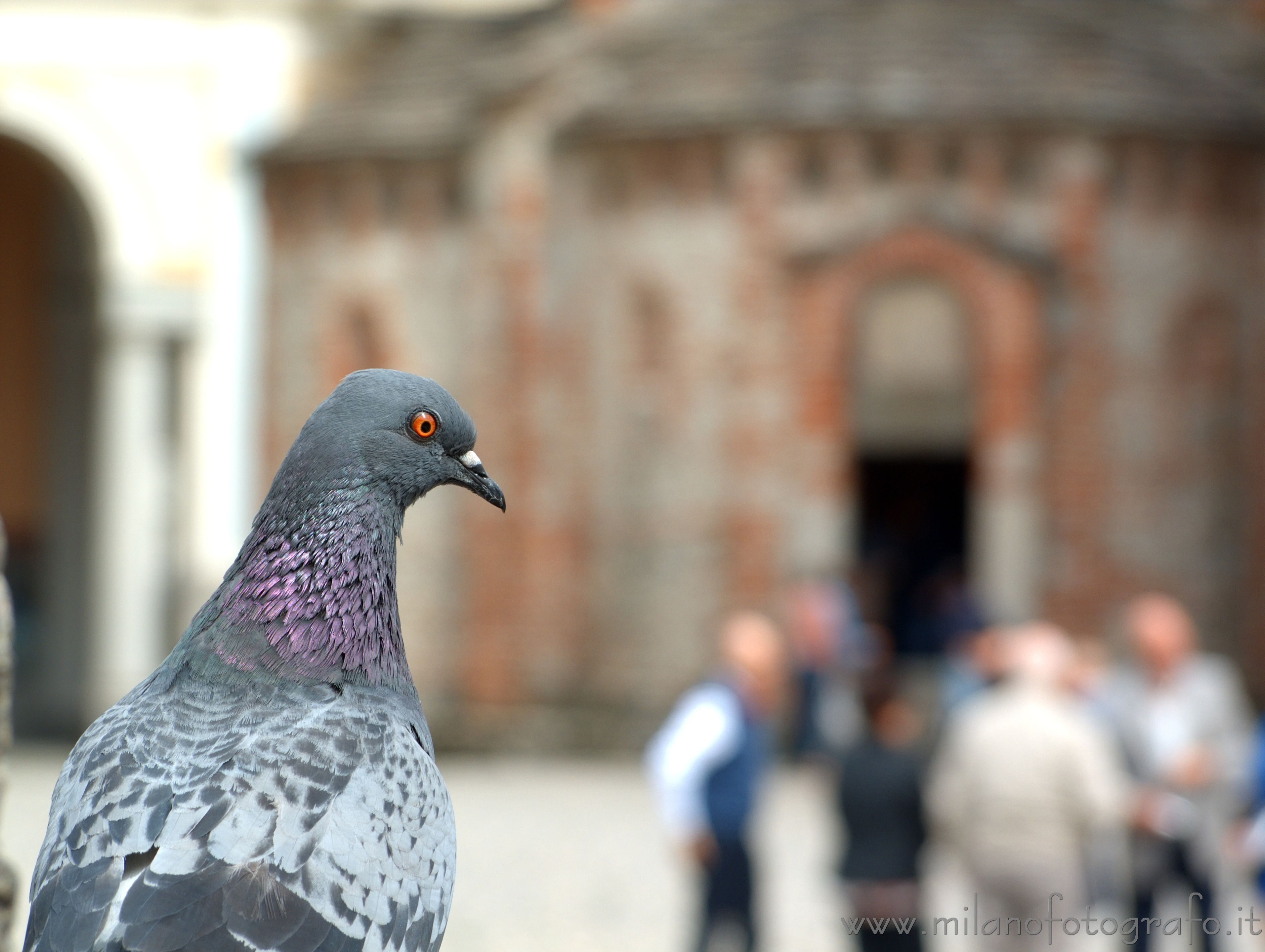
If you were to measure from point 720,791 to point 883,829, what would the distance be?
0.80 m

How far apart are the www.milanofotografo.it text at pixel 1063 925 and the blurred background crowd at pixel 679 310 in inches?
301

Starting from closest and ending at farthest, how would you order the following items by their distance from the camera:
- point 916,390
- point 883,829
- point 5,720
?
1. point 5,720
2. point 883,829
3. point 916,390

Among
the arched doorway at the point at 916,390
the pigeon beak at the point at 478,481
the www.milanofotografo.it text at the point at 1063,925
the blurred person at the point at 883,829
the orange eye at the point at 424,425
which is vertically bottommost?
the www.milanofotografo.it text at the point at 1063,925

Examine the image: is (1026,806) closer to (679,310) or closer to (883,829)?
(883,829)

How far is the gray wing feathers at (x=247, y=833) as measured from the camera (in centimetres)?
304

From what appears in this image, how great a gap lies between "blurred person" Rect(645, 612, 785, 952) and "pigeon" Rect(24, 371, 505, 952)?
5489 mm

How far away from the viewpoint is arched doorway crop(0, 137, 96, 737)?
80.7ft

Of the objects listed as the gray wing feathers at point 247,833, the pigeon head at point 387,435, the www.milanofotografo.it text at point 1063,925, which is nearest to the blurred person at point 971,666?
the www.milanofotografo.it text at point 1063,925

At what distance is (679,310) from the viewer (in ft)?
66.8

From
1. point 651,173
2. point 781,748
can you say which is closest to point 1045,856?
point 781,748

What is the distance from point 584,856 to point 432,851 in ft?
37.4

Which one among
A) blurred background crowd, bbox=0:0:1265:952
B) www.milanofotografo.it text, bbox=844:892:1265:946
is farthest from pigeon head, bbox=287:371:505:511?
blurred background crowd, bbox=0:0:1265:952

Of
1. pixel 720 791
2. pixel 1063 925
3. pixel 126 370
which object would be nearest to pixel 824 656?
pixel 126 370

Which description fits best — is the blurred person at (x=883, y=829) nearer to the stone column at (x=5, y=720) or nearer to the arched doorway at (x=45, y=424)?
the stone column at (x=5, y=720)
